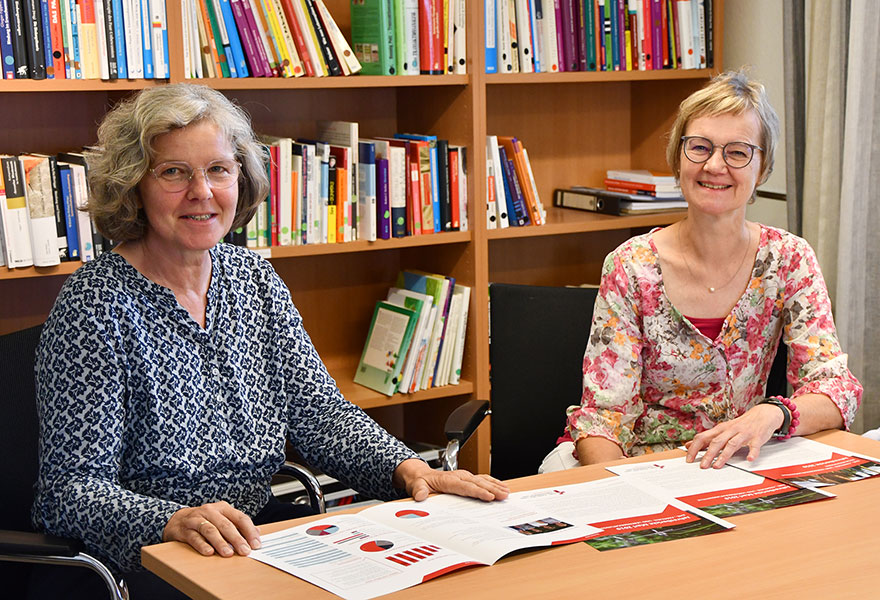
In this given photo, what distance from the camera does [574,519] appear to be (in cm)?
149

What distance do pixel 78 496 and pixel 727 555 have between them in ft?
3.25

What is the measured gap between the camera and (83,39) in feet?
8.39

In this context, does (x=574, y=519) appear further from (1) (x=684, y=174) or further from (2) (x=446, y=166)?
(2) (x=446, y=166)

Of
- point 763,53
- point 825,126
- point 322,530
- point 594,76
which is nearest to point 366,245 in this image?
point 594,76

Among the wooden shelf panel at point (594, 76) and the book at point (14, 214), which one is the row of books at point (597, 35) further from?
the book at point (14, 214)

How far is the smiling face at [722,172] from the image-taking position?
2.11 metres

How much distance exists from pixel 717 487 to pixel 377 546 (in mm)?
558

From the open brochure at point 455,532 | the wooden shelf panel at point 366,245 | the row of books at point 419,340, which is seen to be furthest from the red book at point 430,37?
the open brochure at point 455,532

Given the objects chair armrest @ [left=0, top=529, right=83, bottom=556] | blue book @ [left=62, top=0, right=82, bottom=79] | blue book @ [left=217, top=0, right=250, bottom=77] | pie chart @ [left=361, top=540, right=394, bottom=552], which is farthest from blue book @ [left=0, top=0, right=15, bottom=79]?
pie chart @ [left=361, top=540, right=394, bottom=552]

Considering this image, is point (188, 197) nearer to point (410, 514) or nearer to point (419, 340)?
point (410, 514)

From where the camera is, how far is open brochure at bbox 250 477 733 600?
4.32 feet

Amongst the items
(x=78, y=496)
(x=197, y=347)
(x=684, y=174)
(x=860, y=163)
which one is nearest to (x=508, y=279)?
(x=860, y=163)

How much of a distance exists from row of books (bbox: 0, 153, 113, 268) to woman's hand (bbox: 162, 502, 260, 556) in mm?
1285

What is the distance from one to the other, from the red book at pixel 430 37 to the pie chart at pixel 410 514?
5.76 ft
